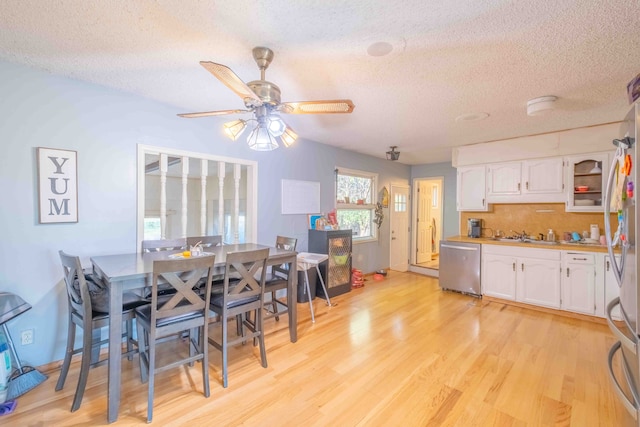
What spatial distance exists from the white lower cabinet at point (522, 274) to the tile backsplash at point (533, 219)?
71 centimetres

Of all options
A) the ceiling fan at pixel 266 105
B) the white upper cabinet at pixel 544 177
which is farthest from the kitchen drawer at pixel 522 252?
the ceiling fan at pixel 266 105

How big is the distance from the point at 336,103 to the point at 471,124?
2459mm

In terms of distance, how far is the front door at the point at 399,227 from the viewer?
5977 mm

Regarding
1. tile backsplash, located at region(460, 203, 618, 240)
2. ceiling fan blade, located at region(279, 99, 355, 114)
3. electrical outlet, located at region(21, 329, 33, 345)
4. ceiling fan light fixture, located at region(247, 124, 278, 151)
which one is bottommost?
electrical outlet, located at region(21, 329, 33, 345)

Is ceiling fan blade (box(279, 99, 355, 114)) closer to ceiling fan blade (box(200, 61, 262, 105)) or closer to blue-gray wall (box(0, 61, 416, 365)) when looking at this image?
ceiling fan blade (box(200, 61, 262, 105))

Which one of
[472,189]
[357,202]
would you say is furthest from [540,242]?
[357,202]

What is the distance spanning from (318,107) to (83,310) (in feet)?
6.90

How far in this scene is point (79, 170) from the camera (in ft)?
7.88

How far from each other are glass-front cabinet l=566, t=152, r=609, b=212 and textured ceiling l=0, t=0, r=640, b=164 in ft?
2.62

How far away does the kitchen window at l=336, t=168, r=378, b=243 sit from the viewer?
5.05 m

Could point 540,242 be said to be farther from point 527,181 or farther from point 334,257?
point 334,257

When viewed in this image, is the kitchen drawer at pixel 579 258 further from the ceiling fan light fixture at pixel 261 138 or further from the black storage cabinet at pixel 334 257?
the ceiling fan light fixture at pixel 261 138

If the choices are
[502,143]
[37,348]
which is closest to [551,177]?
[502,143]

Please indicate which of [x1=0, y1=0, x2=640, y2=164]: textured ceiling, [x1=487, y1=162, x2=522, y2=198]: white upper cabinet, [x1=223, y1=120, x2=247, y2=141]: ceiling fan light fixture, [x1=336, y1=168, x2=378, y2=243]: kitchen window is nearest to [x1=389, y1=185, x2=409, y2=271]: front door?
[x1=336, y1=168, x2=378, y2=243]: kitchen window
